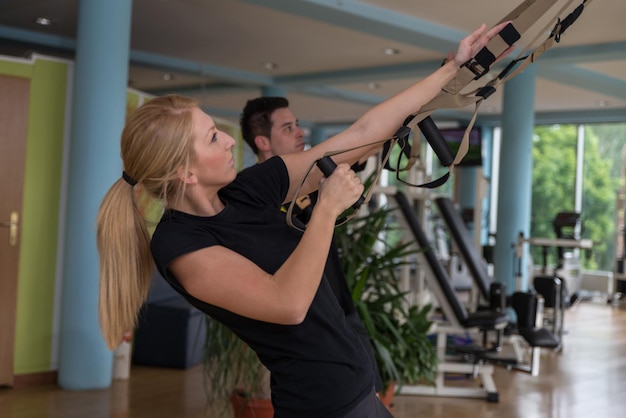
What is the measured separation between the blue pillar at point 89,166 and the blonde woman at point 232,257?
10.7ft

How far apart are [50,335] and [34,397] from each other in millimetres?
459

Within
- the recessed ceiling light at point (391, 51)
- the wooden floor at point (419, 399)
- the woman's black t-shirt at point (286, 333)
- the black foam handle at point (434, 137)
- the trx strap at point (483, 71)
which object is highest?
the recessed ceiling light at point (391, 51)

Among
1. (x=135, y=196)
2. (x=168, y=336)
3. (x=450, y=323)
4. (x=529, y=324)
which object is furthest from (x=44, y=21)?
(x=135, y=196)

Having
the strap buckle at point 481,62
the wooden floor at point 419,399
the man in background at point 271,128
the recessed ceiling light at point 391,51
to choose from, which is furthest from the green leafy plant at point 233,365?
the recessed ceiling light at point 391,51

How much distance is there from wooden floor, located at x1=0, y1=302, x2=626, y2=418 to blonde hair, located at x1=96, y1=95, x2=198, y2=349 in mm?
2453

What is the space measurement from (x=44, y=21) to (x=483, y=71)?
5.97 m

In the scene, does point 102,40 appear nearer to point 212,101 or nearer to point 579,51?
point 579,51

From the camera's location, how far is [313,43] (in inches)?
282

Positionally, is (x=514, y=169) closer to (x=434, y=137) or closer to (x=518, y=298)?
(x=518, y=298)

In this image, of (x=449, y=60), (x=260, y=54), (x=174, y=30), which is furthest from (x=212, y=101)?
(x=449, y=60)

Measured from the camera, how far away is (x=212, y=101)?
11125 mm

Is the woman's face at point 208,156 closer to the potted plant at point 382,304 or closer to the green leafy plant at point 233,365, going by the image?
the green leafy plant at point 233,365

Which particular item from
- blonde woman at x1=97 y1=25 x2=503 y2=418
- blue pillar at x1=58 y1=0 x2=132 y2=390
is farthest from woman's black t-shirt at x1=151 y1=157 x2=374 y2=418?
blue pillar at x1=58 y1=0 x2=132 y2=390

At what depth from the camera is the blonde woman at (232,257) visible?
4.11 feet
